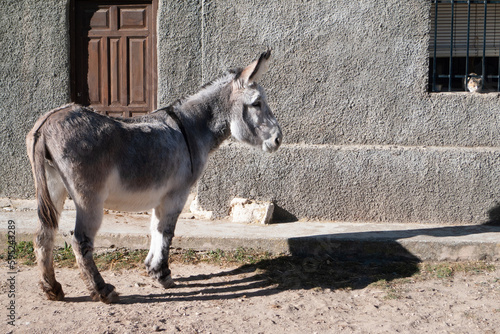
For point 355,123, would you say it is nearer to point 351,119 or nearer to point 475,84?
point 351,119

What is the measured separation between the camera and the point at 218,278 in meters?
4.58

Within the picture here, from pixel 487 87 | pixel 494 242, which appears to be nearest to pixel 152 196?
pixel 494 242

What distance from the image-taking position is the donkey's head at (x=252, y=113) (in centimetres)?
425

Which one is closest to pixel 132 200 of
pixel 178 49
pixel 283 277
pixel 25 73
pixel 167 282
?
pixel 167 282

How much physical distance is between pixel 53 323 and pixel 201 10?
378 cm

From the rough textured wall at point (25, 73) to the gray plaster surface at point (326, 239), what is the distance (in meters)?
1.18

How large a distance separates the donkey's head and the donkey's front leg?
2.73 ft

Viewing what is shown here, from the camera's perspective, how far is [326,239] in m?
5.03

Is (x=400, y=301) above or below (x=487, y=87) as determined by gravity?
below

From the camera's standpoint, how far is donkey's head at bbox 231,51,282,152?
4250mm

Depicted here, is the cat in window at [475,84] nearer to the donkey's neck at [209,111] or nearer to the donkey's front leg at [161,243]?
the donkey's neck at [209,111]

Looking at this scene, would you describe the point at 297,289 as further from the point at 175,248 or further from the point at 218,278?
the point at 175,248

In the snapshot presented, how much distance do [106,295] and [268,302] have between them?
118 centimetres

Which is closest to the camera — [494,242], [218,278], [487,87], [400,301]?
[400,301]
